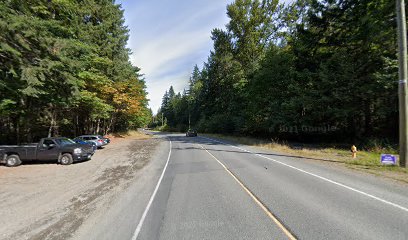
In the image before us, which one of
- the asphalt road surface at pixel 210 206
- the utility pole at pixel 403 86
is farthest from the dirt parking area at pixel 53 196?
the utility pole at pixel 403 86

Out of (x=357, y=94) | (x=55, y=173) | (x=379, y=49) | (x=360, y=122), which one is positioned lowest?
(x=55, y=173)

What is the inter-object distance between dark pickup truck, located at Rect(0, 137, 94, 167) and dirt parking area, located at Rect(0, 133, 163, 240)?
3.16 ft

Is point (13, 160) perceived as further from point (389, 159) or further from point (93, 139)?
point (389, 159)

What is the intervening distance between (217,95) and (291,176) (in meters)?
50.0

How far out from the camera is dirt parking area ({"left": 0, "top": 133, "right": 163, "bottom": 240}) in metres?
5.71

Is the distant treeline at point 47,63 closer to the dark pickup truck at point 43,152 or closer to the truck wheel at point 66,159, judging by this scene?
the dark pickup truck at point 43,152

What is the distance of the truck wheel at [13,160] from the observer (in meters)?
15.0

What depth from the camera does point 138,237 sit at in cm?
494

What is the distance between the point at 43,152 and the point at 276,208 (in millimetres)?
14946

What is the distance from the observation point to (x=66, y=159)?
15375 millimetres

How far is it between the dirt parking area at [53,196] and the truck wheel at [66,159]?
944 mm

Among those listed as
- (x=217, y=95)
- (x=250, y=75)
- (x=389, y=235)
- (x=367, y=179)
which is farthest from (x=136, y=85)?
(x=389, y=235)

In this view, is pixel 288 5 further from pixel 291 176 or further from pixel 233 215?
pixel 233 215

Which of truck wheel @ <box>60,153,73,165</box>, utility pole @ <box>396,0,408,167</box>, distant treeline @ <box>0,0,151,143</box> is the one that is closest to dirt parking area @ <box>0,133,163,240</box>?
truck wheel @ <box>60,153,73,165</box>
